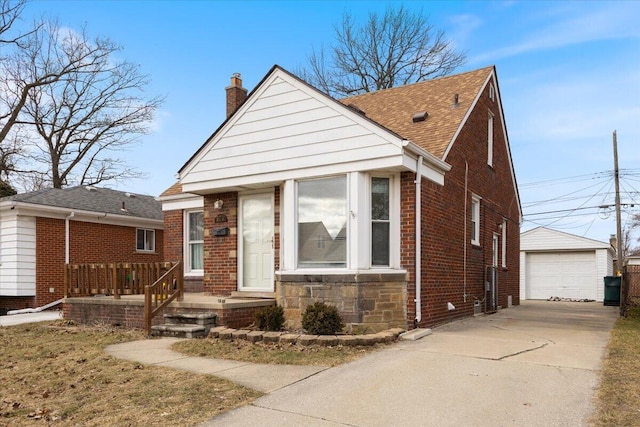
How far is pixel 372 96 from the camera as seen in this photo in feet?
50.4

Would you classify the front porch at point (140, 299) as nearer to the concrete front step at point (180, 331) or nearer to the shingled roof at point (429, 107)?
A: the concrete front step at point (180, 331)

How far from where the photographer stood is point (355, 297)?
8805 mm

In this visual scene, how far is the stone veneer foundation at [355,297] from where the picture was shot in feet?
28.9

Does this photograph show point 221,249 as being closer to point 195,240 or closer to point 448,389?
point 195,240

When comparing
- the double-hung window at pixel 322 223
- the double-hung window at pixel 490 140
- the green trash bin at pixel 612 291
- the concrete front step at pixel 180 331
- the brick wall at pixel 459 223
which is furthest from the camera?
the green trash bin at pixel 612 291

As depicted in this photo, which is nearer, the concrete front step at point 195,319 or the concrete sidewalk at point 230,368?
the concrete sidewalk at point 230,368

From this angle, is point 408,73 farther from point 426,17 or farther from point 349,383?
point 349,383

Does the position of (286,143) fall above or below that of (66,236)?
above

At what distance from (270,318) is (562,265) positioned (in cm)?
2122

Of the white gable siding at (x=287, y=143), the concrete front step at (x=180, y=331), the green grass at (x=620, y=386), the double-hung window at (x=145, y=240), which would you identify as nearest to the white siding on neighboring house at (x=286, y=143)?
the white gable siding at (x=287, y=143)

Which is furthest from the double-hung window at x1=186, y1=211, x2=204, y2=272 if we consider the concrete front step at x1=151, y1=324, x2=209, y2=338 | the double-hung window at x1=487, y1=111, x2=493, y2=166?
the double-hung window at x1=487, y1=111, x2=493, y2=166

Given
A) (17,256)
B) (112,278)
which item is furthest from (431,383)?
(17,256)

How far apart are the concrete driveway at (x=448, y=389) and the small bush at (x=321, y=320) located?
45.1 inches

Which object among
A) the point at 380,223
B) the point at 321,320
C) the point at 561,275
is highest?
the point at 380,223
